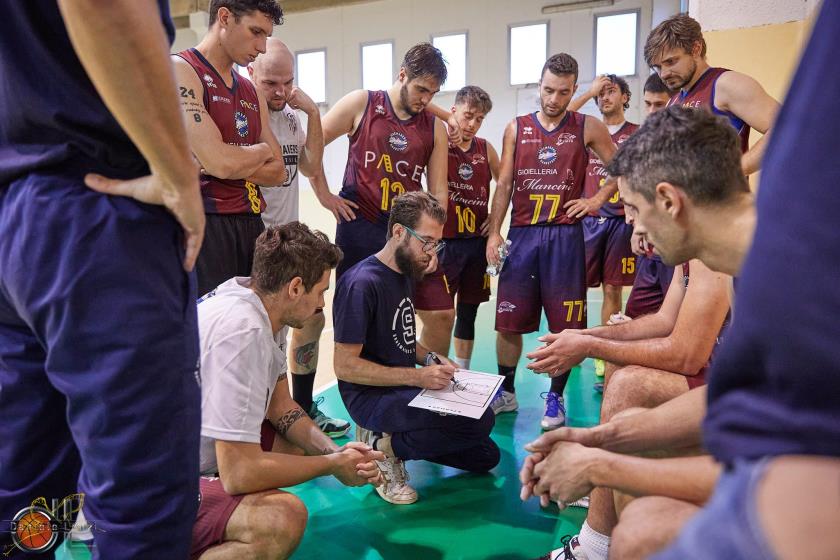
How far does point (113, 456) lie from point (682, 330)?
6.45ft

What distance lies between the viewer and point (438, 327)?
4.48 metres

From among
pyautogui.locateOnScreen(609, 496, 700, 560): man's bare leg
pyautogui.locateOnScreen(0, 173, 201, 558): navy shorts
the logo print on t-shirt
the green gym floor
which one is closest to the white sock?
the green gym floor

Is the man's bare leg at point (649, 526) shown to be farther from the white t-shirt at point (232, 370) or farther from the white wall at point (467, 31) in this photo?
the white wall at point (467, 31)

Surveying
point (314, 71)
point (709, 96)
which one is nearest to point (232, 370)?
point (709, 96)

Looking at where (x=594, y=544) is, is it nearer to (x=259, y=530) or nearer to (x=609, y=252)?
(x=259, y=530)

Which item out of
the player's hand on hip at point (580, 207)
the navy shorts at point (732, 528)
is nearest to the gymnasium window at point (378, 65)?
the player's hand on hip at point (580, 207)

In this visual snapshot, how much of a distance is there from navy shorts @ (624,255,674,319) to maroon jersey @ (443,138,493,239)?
1.31 m

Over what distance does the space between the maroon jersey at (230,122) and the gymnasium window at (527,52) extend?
9282mm

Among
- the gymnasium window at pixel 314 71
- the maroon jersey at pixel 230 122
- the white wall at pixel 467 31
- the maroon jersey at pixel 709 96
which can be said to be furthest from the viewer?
the gymnasium window at pixel 314 71

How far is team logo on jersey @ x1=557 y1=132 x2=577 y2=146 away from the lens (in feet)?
14.8

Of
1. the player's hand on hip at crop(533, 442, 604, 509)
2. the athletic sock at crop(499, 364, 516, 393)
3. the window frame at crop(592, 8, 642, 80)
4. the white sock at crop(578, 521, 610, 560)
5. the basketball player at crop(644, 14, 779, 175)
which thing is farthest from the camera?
the window frame at crop(592, 8, 642, 80)

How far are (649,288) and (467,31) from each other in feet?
30.6

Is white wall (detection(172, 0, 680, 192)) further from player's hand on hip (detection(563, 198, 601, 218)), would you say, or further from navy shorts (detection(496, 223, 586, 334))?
navy shorts (detection(496, 223, 586, 334))

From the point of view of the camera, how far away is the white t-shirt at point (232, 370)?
6.74ft
